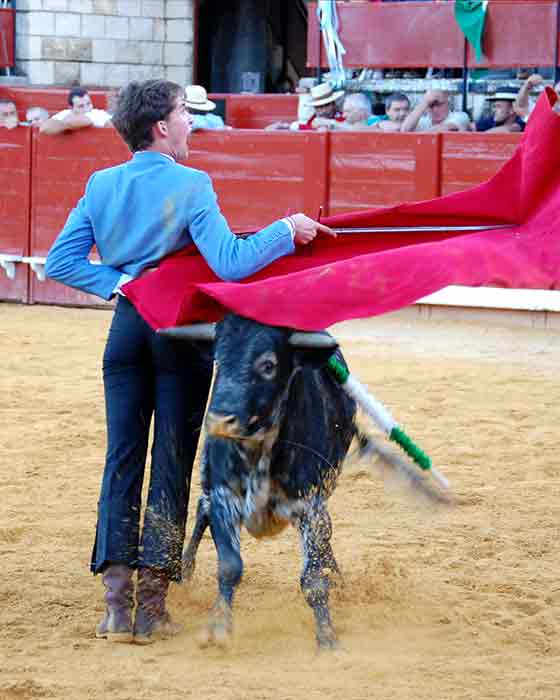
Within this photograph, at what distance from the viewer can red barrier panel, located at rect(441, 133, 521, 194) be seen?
867 cm

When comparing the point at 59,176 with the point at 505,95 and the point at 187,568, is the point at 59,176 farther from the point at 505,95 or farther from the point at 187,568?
the point at 187,568

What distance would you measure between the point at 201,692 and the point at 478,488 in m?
2.08

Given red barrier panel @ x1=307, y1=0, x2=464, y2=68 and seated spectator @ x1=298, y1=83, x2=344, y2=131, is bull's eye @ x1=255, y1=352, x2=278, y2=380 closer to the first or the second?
seated spectator @ x1=298, y1=83, x2=344, y2=131

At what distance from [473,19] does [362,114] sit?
145 cm

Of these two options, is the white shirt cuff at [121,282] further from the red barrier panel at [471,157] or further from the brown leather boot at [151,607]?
the red barrier panel at [471,157]

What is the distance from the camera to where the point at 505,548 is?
403 cm

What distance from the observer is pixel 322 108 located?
390 inches

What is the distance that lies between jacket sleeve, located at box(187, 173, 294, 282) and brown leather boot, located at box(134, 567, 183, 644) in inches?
30.4

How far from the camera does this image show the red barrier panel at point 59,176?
32.7ft

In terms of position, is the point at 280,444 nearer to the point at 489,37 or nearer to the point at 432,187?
the point at 432,187

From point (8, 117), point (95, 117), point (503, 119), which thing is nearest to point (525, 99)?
point (503, 119)

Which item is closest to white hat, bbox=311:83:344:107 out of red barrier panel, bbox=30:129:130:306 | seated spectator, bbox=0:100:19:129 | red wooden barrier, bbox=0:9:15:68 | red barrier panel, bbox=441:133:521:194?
red barrier panel, bbox=441:133:521:194

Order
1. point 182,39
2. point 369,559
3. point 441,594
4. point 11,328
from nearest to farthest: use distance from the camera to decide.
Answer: point 441,594
point 369,559
point 11,328
point 182,39

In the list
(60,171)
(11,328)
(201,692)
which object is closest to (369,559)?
(201,692)
